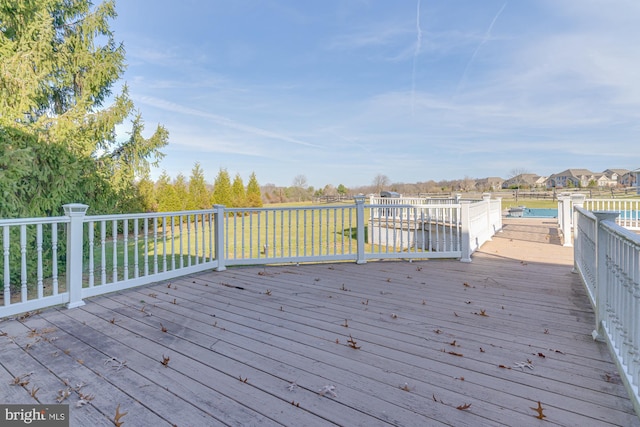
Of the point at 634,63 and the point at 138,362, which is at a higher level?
the point at 634,63

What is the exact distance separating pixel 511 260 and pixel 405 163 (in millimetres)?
21126

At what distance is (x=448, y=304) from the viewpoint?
3025 mm

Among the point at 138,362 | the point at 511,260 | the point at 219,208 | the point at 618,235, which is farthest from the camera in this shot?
the point at 511,260

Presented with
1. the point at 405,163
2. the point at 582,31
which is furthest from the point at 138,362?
the point at 405,163

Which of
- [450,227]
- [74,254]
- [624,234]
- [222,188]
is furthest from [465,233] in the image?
[222,188]

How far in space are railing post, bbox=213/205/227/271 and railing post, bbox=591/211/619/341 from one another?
4.07 m

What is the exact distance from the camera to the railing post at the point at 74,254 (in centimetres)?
302

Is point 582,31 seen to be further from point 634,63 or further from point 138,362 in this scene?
point 138,362

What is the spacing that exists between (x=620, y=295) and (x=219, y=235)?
416cm

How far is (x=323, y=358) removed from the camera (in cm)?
197

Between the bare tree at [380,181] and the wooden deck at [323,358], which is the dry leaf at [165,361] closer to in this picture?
the wooden deck at [323,358]

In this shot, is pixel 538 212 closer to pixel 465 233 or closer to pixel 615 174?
pixel 465 233

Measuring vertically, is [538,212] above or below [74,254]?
above

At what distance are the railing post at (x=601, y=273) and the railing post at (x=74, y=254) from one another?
434 cm
